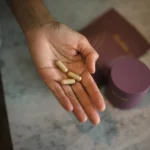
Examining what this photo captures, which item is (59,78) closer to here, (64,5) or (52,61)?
(52,61)

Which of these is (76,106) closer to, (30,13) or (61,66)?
(61,66)

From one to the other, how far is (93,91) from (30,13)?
0.31m

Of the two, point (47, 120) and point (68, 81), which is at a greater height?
point (68, 81)

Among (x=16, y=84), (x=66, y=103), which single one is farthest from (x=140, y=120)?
(x=16, y=84)

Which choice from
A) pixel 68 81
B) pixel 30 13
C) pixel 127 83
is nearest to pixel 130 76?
pixel 127 83

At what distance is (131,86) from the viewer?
24.6 inches

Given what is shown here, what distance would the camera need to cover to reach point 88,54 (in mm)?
643

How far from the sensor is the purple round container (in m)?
0.62

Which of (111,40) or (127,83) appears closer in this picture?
(127,83)

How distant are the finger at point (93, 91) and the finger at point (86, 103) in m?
0.01

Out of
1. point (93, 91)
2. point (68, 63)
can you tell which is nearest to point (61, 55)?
point (68, 63)

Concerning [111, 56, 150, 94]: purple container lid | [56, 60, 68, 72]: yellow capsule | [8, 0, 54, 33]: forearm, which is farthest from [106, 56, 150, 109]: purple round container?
[8, 0, 54, 33]: forearm

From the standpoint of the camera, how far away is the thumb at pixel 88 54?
24.1 inches

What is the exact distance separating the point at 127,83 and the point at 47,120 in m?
0.20
